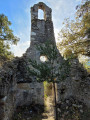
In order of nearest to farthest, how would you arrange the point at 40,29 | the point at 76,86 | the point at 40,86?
the point at 40,86
the point at 76,86
the point at 40,29

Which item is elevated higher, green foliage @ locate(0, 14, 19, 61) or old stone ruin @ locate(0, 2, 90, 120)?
green foliage @ locate(0, 14, 19, 61)

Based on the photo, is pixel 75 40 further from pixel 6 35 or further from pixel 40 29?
pixel 6 35

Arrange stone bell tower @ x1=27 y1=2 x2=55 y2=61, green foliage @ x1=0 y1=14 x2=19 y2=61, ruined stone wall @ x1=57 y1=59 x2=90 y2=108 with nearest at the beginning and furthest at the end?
ruined stone wall @ x1=57 y1=59 x2=90 y2=108 → stone bell tower @ x1=27 y1=2 x2=55 y2=61 → green foliage @ x1=0 y1=14 x2=19 y2=61

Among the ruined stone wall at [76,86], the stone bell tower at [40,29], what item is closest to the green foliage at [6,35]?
the stone bell tower at [40,29]

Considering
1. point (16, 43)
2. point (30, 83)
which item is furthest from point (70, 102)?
point (16, 43)

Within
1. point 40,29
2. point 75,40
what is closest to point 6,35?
point 40,29

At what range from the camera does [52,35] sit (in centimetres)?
790

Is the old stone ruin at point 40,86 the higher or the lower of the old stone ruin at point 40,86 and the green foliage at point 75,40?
the lower

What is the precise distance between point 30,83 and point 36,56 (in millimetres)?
2099

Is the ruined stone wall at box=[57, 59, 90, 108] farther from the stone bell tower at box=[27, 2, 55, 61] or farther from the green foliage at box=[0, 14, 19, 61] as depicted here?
the green foliage at box=[0, 14, 19, 61]

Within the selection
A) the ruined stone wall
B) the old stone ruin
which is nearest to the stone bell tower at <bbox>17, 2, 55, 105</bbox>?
the old stone ruin

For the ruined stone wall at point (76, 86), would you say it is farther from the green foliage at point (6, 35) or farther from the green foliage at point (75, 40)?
the green foliage at point (6, 35)

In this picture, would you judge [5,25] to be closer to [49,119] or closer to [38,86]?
[38,86]

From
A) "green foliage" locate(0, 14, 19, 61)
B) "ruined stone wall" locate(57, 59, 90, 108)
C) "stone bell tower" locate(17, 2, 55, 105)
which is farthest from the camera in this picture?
"green foliage" locate(0, 14, 19, 61)
